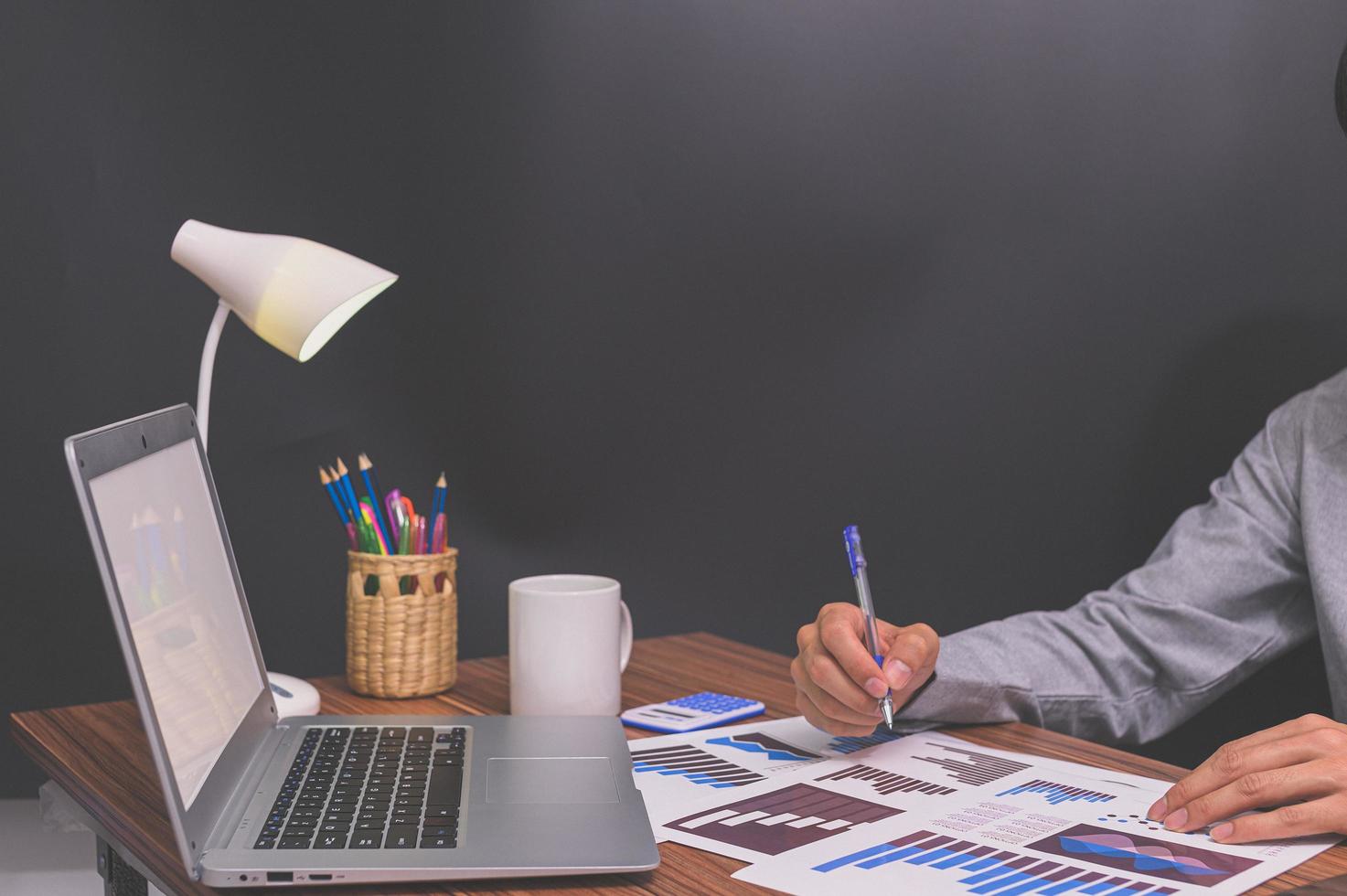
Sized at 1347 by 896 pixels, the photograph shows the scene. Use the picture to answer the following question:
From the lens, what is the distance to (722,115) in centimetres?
157

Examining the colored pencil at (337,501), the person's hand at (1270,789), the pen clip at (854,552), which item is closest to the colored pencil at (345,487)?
the colored pencil at (337,501)

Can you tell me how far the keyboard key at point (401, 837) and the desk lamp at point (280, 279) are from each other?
33cm

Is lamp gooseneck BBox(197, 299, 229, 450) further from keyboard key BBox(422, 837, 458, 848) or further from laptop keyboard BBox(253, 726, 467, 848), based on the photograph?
keyboard key BBox(422, 837, 458, 848)

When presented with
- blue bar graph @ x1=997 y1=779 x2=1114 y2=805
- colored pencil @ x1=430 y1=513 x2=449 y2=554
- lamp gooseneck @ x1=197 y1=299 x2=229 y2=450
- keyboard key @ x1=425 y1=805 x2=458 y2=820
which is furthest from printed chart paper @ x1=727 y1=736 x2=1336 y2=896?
lamp gooseneck @ x1=197 y1=299 x2=229 y2=450

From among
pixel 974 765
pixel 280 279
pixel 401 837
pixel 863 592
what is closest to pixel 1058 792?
pixel 974 765

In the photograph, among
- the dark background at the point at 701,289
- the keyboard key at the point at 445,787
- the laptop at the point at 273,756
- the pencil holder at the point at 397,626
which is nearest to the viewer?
the laptop at the point at 273,756

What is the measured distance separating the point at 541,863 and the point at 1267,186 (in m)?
1.38

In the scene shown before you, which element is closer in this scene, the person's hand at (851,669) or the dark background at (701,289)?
the person's hand at (851,669)

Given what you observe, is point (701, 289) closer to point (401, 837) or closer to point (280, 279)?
point (280, 279)

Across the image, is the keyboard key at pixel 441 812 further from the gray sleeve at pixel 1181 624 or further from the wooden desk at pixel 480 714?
the gray sleeve at pixel 1181 624

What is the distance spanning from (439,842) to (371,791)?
10 centimetres

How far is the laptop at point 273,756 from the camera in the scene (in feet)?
2.15

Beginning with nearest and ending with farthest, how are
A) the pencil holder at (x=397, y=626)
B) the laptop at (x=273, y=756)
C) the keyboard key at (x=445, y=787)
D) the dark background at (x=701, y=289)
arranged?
the laptop at (x=273, y=756)
the keyboard key at (x=445, y=787)
the pencil holder at (x=397, y=626)
the dark background at (x=701, y=289)

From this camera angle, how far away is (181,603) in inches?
30.3
